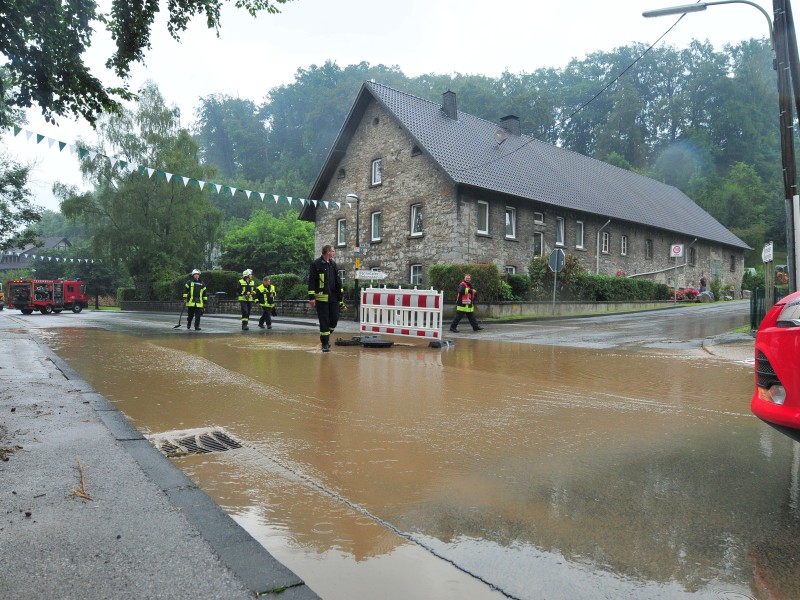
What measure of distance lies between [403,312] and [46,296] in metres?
38.0

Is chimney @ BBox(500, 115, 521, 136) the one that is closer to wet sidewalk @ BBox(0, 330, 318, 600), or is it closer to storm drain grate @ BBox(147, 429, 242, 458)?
storm drain grate @ BBox(147, 429, 242, 458)

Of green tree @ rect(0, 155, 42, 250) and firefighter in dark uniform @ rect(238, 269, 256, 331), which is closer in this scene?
firefighter in dark uniform @ rect(238, 269, 256, 331)

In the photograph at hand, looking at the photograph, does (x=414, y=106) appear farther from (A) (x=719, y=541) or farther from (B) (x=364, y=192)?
(A) (x=719, y=541)

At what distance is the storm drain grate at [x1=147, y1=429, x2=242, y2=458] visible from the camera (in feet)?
14.8

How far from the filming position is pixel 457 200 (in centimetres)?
2706

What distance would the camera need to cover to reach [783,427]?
10.6 feet

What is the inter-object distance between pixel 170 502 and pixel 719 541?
9.18 feet

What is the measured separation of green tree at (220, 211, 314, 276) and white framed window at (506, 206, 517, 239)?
18278 millimetres

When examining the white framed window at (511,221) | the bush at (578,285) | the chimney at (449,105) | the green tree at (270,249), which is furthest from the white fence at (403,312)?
the green tree at (270,249)

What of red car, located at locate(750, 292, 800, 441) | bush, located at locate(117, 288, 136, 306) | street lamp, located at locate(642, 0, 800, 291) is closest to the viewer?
red car, located at locate(750, 292, 800, 441)

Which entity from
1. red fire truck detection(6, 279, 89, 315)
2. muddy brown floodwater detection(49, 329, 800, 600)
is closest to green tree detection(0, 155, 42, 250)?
red fire truck detection(6, 279, 89, 315)

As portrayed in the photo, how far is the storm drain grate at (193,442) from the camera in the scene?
4512 mm

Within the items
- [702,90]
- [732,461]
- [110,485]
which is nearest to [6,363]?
[110,485]

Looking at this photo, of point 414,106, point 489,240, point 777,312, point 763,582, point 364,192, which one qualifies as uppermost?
point 414,106
